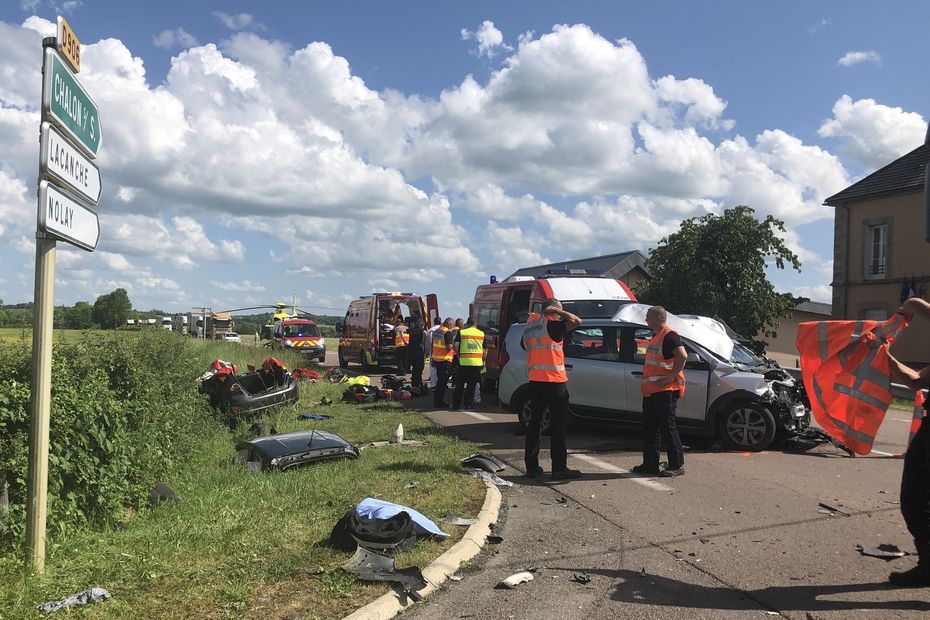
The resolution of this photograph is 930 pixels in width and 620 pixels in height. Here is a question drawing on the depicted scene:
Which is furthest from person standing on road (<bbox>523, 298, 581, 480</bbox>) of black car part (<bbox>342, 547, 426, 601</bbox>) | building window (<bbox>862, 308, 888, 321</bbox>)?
building window (<bbox>862, 308, 888, 321</bbox>)

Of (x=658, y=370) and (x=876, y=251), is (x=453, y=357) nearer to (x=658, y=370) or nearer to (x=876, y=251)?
(x=658, y=370)

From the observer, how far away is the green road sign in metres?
3.96

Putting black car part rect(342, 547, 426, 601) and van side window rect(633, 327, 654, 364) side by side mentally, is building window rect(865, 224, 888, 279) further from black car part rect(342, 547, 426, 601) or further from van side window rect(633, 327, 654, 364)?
black car part rect(342, 547, 426, 601)

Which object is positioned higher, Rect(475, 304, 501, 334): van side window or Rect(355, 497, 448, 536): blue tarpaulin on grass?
Rect(475, 304, 501, 334): van side window

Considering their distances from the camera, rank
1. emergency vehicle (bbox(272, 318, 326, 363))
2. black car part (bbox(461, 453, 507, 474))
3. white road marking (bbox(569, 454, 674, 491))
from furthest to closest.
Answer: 1. emergency vehicle (bbox(272, 318, 326, 363))
2. black car part (bbox(461, 453, 507, 474))
3. white road marking (bbox(569, 454, 674, 491))

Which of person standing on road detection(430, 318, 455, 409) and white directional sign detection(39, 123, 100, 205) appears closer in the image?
white directional sign detection(39, 123, 100, 205)

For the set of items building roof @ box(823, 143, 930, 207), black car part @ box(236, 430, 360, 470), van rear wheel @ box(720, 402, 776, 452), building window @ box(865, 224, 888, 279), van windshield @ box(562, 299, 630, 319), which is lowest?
black car part @ box(236, 430, 360, 470)

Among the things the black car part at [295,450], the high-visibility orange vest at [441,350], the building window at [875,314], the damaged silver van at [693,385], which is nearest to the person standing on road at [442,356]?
the high-visibility orange vest at [441,350]

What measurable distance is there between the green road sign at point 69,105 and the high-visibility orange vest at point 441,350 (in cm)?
1072

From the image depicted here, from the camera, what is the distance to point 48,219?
154 inches

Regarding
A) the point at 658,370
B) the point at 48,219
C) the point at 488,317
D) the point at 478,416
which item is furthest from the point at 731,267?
the point at 48,219

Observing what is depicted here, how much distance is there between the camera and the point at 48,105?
3943 mm

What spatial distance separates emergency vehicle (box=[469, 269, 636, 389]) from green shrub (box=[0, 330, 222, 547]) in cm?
638

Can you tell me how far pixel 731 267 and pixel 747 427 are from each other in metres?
12.1
